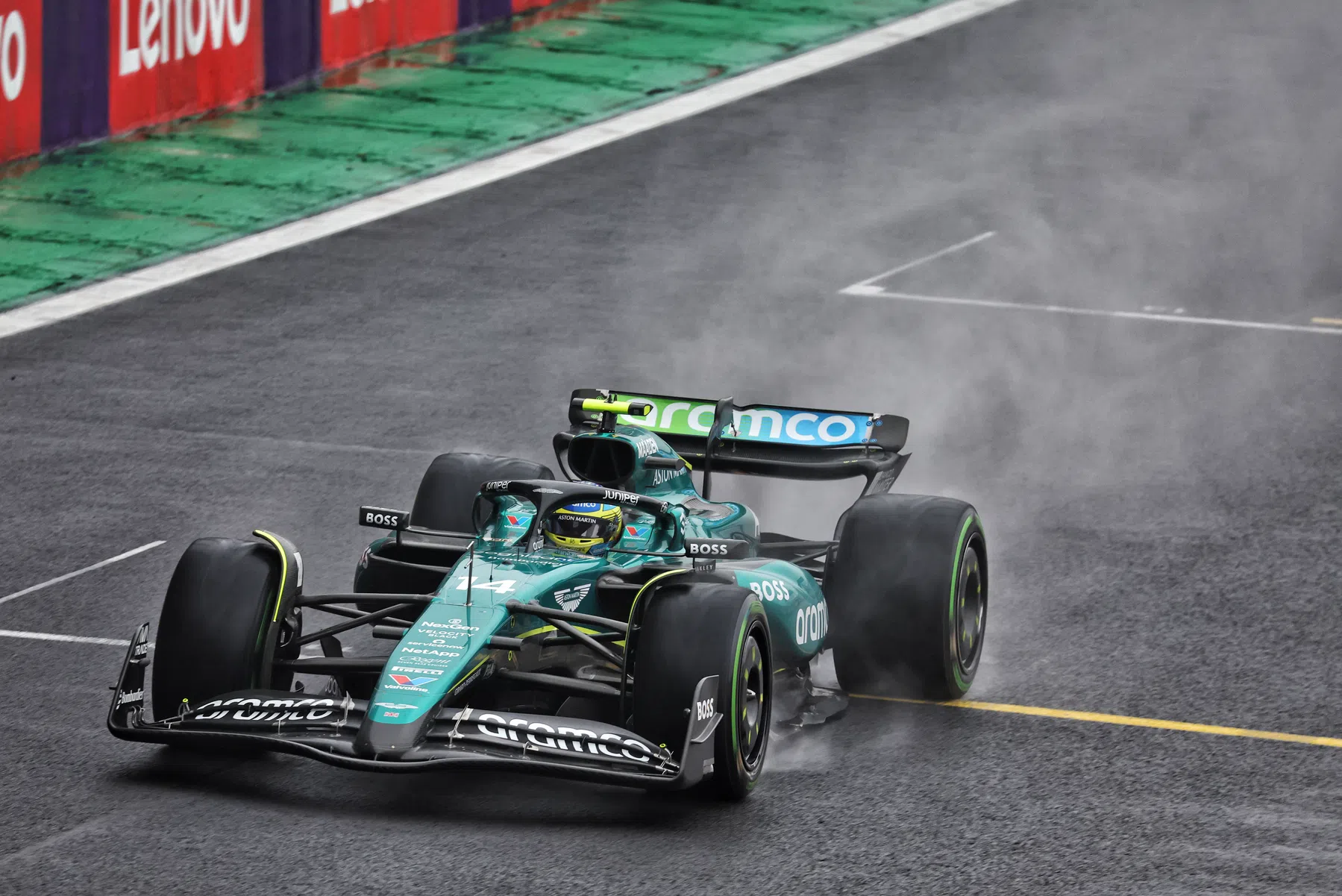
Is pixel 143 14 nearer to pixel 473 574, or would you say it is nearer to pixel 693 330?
pixel 693 330

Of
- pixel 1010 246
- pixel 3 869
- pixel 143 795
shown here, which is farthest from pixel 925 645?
pixel 1010 246

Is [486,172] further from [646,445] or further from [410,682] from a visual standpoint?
[410,682]

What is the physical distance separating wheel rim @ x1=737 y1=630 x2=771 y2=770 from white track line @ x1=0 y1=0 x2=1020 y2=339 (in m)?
9.91

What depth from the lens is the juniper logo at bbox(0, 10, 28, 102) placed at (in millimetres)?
18891

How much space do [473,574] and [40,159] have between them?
13.2 meters

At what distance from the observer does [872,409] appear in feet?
49.4

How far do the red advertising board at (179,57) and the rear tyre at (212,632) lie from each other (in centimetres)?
1296

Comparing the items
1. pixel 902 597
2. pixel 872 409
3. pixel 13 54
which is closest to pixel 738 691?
pixel 902 597

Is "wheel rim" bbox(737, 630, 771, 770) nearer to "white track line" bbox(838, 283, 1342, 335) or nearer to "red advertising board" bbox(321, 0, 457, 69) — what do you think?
"white track line" bbox(838, 283, 1342, 335)

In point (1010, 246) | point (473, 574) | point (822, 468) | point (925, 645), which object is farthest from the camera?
point (1010, 246)

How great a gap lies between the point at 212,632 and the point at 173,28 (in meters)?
14.0

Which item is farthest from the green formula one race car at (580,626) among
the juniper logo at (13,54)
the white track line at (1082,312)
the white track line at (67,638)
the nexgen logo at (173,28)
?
the nexgen logo at (173,28)

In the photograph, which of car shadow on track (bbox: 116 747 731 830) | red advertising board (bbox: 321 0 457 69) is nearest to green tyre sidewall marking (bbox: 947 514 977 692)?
car shadow on track (bbox: 116 747 731 830)

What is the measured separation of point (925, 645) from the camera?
9.24 m
